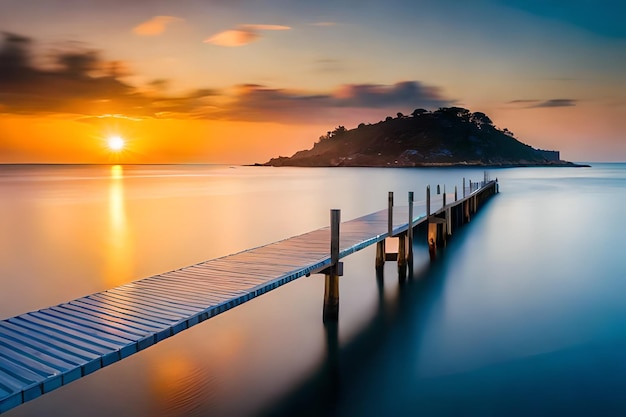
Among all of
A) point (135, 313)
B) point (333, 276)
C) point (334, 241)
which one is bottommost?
point (333, 276)

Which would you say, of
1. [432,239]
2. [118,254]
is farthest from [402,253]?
[118,254]

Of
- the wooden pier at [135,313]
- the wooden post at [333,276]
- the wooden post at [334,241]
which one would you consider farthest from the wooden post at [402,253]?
the wooden post at [334,241]

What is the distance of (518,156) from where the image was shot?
18188cm

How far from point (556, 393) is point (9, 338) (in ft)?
20.6

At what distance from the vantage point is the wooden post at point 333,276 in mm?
8406

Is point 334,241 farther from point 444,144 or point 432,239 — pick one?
point 444,144

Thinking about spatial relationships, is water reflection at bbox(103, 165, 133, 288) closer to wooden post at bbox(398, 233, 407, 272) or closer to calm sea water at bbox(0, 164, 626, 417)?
calm sea water at bbox(0, 164, 626, 417)

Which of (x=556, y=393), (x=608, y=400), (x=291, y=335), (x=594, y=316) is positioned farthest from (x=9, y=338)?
(x=594, y=316)

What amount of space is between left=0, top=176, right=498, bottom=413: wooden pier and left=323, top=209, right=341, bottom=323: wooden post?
0.06ft

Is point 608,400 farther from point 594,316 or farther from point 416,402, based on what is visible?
point 594,316

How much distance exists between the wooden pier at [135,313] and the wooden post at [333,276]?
0.06 feet

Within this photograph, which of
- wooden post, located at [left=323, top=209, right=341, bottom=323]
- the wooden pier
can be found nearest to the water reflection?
the wooden pier

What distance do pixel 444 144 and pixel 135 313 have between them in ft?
570

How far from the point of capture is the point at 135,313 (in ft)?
18.5
